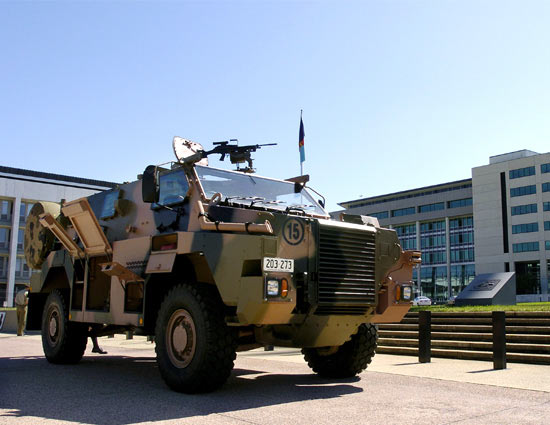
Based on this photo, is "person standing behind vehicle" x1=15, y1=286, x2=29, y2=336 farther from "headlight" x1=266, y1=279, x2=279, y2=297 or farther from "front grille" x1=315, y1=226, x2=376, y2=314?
"headlight" x1=266, y1=279, x2=279, y2=297

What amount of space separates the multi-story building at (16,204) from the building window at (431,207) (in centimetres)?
6168

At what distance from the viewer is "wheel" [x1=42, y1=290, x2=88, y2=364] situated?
1005 cm

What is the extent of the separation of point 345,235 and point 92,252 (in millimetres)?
4047

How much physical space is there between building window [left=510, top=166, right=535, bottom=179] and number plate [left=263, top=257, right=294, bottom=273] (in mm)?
85151

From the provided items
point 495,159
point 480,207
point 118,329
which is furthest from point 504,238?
point 118,329

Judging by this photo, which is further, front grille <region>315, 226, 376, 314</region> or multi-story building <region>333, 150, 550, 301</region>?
multi-story building <region>333, 150, 550, 301</region>

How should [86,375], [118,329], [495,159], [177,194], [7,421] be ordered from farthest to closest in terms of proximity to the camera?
[495,159], [118,329], [86,375], [177,194], [7,421]

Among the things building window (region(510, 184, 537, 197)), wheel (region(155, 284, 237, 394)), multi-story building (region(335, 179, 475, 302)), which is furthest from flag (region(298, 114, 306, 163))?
multi-story building (region(335, 179, 475, 302))

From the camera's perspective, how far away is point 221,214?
7.48 m

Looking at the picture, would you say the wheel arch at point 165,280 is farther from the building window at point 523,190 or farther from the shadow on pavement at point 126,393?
the building window at point 523,190

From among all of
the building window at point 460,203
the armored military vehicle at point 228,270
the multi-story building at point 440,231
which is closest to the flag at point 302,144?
the armored military vehicle at point 228,270

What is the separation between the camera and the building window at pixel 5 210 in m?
58.5

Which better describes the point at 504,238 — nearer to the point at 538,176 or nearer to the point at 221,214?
the point at 538,176

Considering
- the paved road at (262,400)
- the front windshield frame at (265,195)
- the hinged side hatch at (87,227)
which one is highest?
the front windshield frame at (265,195)
